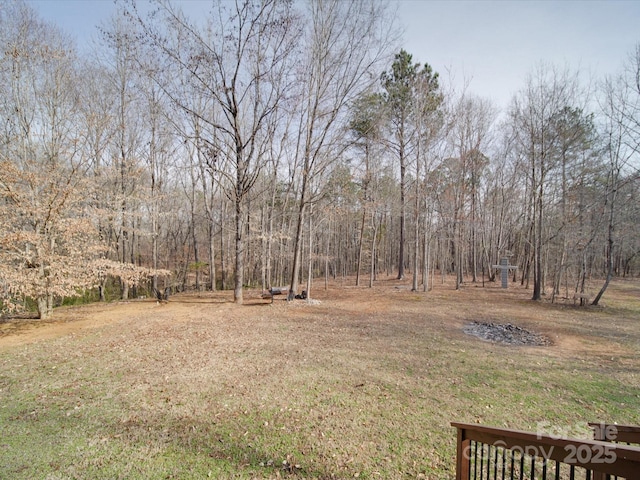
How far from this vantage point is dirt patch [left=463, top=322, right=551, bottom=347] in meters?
6.73

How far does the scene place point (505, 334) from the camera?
7.32 meters

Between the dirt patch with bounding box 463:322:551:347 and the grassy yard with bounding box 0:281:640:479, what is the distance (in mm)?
345

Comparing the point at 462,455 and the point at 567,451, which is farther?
the point at 462,455

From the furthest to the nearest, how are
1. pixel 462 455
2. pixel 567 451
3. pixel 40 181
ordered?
1. pixel 40 181
2. pixel 462 455
3. pixel 567 451

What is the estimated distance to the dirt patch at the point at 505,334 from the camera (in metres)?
6.73

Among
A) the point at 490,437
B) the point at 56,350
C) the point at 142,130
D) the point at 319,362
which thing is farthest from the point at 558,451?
the point at 142,130

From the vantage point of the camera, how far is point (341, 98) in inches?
430

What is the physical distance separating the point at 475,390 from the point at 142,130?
1797 cm

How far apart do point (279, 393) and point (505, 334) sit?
21.0 feet

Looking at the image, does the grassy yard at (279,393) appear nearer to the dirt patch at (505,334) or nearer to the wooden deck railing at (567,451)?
A: the dirt patch at (505,334)

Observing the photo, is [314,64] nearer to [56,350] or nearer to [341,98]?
[341,98]

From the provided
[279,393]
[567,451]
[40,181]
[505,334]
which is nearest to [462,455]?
[567,451]

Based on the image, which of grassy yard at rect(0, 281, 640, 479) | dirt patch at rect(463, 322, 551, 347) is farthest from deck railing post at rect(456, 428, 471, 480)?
dirt patch at rect(463, 322, 551, 347)

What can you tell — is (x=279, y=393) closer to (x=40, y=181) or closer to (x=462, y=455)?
(x=462, y=455)
